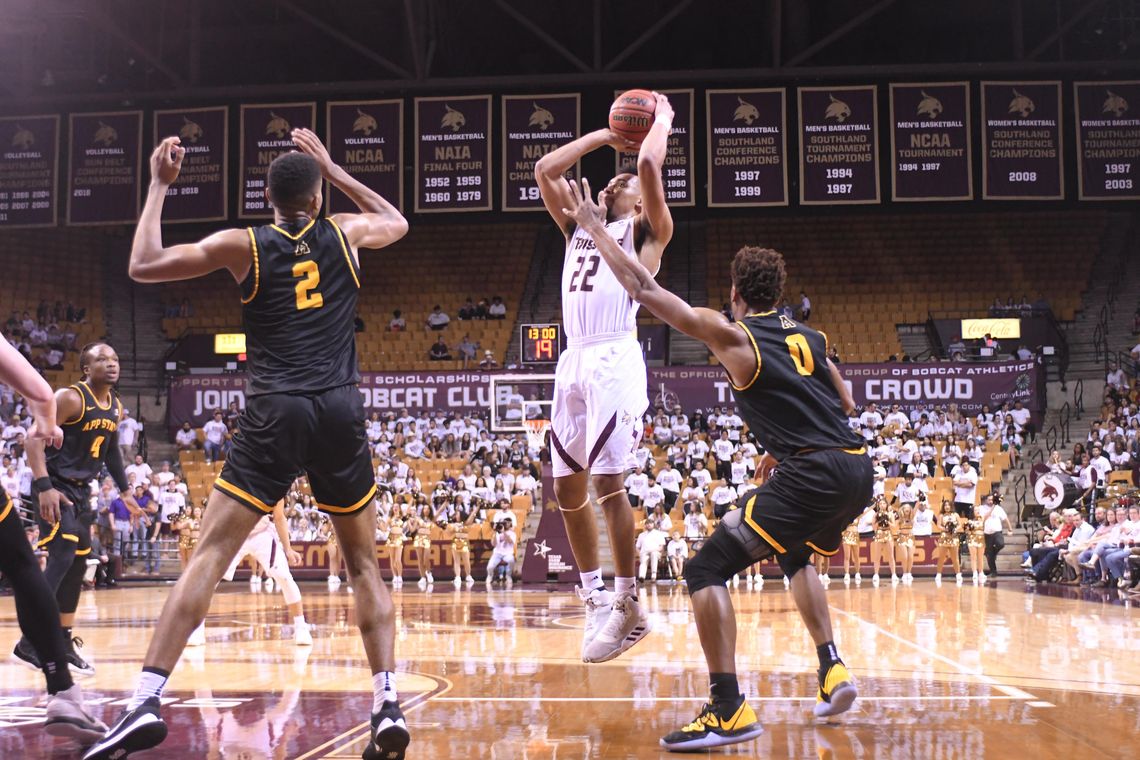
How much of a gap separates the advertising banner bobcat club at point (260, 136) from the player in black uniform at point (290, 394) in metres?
18.7

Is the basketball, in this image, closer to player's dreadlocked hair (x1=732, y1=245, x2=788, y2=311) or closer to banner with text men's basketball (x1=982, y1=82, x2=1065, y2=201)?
player's dreadlocked hair (x1=732, y1=245, x2=788, y2=311)

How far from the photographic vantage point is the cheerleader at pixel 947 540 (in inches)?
729

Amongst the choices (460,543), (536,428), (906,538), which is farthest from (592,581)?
(906,538)

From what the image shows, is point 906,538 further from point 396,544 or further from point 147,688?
point 147,688

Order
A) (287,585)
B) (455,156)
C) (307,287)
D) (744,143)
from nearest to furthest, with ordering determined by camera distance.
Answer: (307,287) < (287,585) < (744,143) < (455,156)

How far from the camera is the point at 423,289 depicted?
29125 millimetres

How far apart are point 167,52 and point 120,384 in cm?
877

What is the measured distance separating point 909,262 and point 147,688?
87.7 feet

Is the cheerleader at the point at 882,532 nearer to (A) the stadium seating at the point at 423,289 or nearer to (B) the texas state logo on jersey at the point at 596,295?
(A) the stadium seating at the point at 423,289

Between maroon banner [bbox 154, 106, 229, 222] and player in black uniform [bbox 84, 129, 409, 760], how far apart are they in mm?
18739

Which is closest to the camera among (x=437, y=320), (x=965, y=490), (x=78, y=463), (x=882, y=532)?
(x=78, y=463)

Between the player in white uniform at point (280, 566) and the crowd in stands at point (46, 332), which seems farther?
the crowd in stands at point (46, 332)

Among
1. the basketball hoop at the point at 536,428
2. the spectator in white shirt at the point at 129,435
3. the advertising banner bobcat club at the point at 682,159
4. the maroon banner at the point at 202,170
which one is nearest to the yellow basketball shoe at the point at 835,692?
the basketball hoop at the point at 536,428

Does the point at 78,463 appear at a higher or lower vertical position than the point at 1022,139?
lower
